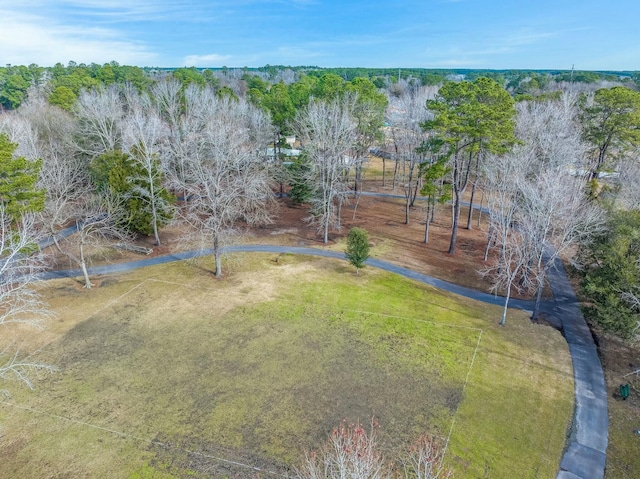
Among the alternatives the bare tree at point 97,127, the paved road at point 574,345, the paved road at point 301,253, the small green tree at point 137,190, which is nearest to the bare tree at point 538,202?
the paved road at point 301,253

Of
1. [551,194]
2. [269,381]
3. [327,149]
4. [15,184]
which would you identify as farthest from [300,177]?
[269,381]

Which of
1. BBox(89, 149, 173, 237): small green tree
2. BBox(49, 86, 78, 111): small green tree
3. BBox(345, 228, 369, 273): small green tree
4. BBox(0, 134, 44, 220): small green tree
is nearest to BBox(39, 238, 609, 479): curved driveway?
BBox(345, 228, 369, 273): small green tree

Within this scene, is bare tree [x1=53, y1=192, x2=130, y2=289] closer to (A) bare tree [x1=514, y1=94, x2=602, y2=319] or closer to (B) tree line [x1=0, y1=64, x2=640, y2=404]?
(B) tree line [x1=0, y1=64, x2=640, y2=404]

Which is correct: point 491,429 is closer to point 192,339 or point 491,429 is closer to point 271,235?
point 192,339

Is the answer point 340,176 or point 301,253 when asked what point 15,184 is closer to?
point 301,253

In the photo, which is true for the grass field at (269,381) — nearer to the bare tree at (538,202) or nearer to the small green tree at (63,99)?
the bare tree at (538,202)

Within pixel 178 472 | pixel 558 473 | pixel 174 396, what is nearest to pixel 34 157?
pixel 174 396

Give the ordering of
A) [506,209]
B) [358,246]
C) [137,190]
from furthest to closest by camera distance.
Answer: [137,190] < [506,209] < [358,246]
